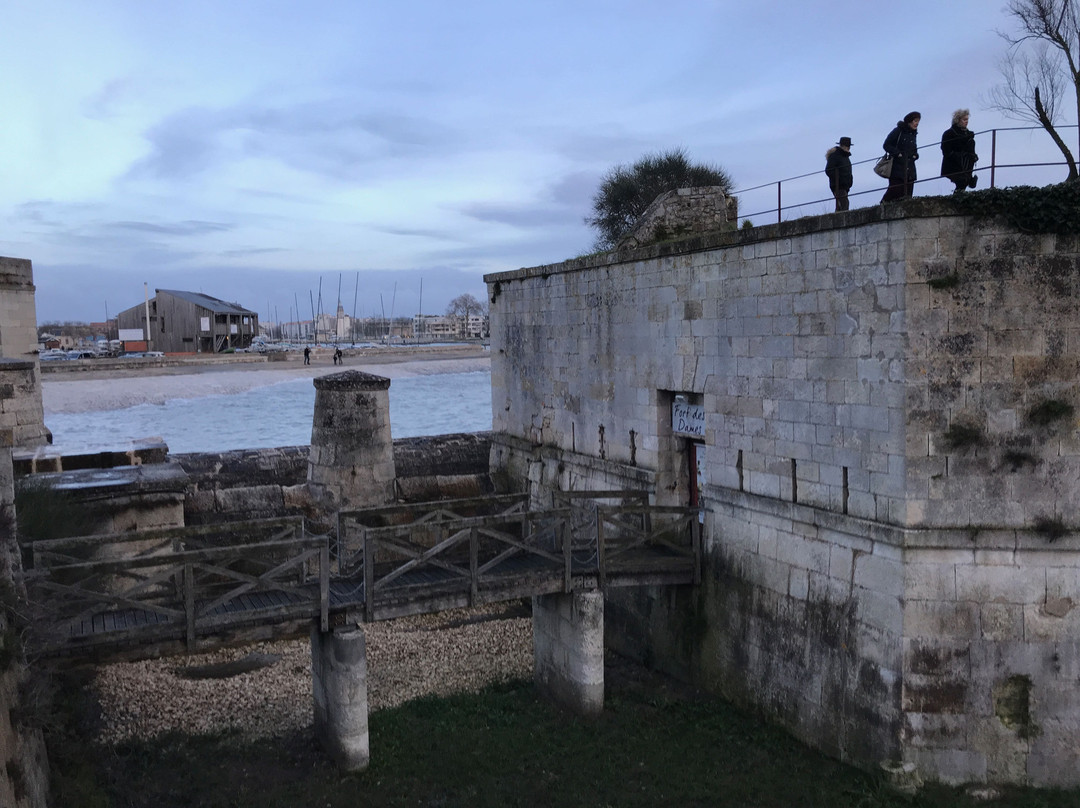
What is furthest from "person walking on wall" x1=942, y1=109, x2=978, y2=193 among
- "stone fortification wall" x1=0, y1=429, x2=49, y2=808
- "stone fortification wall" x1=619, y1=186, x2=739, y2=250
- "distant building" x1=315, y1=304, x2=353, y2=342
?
"distant building" x1=315, y1=304, x2=353, y2=342

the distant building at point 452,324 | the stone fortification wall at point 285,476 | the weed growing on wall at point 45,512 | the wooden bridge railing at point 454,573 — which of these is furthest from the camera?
the distant building at point 452,324

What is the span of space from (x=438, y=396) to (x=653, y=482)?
30907mm

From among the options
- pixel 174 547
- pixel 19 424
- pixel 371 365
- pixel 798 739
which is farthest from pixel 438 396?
pixel 798 739

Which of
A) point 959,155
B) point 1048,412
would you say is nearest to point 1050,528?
point 1048,412

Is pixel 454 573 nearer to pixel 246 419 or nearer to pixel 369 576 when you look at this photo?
pixel 369 576

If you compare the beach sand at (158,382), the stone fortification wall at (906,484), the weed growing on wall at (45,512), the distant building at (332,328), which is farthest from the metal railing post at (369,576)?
the distant building at (332,328)

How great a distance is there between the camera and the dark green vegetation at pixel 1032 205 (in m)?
7.07

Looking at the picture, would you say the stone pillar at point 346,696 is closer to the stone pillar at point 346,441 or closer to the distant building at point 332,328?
the stone pillar at point 346,441

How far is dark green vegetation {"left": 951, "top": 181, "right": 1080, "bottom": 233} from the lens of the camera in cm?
707

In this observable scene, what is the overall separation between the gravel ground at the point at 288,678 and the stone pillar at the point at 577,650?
1.21 metres

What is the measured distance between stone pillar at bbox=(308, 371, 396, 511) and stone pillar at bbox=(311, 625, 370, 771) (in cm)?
447

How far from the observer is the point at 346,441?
12406 mm

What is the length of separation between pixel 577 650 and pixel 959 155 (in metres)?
6.37

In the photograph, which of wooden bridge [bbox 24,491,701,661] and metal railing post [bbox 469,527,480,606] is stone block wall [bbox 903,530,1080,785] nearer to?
wooden bridge [bbox 24,491,701,661]
